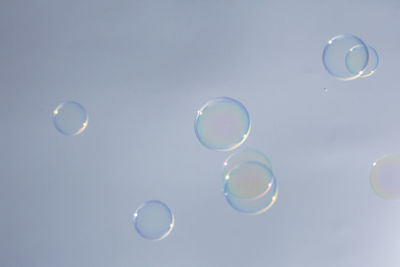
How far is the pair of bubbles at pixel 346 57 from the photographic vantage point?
20.4 feet

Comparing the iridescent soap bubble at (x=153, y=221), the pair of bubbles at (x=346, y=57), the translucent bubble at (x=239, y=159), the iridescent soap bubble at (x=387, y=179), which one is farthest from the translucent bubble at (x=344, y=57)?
the iridescent soap bubble at (x=153, y=221)

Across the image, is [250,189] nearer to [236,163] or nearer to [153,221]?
[236,163]

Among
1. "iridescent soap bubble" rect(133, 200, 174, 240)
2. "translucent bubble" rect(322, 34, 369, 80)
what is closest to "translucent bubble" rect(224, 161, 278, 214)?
"iridescent soap bubble" rect(133, 200, 174, 240)

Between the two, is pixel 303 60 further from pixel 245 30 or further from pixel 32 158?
pixel 32 158

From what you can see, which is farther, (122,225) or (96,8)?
(96,8)

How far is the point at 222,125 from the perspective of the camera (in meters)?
5.70

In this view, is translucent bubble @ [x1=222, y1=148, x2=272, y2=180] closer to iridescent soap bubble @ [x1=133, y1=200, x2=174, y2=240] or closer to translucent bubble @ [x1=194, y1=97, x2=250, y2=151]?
translucent bubble @ [x1=194, y1=97, x2=250, y2=151]

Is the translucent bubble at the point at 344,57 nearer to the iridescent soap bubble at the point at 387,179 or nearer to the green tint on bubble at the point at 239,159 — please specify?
the iridescent soap bubble at the point at 387,179

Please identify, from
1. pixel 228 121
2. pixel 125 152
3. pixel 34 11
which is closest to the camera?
pixel 228 121

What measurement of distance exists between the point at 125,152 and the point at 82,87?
3.84ft

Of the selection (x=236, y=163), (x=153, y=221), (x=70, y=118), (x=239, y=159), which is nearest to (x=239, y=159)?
(x=239, y=159)

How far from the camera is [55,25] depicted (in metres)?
7.82

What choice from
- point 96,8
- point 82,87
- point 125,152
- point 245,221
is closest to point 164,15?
point 96,8

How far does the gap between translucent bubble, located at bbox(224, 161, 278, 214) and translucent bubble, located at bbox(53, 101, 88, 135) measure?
2277 millimetres
